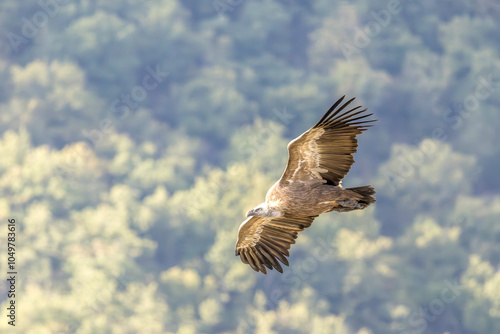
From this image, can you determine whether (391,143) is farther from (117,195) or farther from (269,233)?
(269,233)

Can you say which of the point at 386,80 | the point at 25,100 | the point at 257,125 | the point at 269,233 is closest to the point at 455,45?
the point at 386,80

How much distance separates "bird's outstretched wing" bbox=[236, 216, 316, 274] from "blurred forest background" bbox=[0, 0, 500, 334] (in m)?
54.3

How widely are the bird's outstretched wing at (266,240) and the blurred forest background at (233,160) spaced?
178 feet

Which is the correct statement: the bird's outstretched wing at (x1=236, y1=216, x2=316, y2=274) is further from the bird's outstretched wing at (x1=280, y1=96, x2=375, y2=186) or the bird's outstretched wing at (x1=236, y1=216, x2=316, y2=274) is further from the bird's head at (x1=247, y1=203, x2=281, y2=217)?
the bird's outstretched wing at (x1=280, y1=96, x2=375, y2=186)

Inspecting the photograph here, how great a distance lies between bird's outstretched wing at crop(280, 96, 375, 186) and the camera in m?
14.3

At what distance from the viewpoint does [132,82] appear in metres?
111

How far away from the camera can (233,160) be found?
99.2 meters

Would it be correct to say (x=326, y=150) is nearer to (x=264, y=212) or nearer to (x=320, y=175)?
(x=320, y=175)

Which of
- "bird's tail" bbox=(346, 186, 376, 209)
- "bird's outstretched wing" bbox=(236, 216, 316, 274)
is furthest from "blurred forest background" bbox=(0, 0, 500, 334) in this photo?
"bird's tail" bbox=(346, 186, 376, 209)

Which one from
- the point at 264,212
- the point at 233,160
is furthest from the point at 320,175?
the point at 233,160

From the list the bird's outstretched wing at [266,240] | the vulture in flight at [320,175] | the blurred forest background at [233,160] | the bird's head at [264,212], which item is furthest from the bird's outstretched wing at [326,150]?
the blurred forest background at [233,160]

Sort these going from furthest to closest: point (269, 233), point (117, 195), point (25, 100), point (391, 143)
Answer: point (25, 100) < point (391, 143) < point (117, 195) < point (269, 233)

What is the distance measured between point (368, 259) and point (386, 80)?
3099 cm

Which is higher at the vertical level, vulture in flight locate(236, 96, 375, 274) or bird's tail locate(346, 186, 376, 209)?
vulture in flight locate(236, 96, 375, 274)
